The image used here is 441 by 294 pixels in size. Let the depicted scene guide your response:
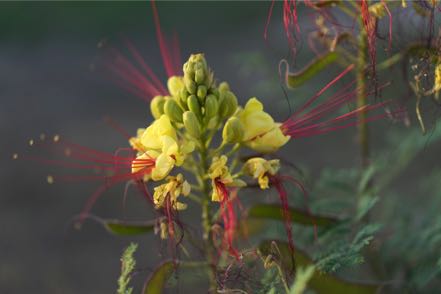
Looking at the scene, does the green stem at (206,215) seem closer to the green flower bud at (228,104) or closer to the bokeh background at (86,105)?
the green flower bud at (228,104)

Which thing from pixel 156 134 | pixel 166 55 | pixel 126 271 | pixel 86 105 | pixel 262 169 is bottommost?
pixel 126 271

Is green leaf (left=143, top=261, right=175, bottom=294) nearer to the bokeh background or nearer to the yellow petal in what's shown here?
the yellow petal

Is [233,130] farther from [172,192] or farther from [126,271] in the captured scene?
[126,271]

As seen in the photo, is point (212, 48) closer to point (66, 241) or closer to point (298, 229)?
point (66, 241)

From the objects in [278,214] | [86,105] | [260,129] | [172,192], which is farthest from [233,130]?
[86,105]

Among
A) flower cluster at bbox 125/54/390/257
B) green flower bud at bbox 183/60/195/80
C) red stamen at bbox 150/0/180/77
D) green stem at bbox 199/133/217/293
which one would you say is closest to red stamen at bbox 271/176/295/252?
flower cluster at bbox 125/54/390/257
